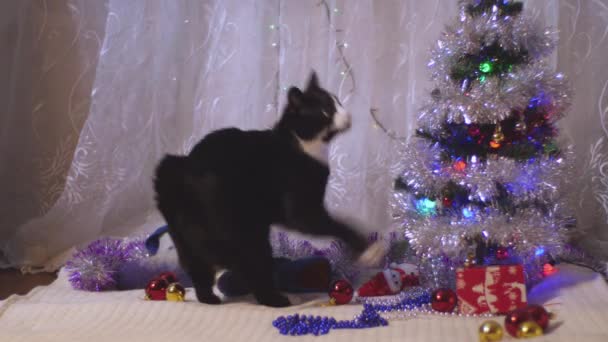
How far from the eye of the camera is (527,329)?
904 millimetres

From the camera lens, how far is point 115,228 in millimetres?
1780

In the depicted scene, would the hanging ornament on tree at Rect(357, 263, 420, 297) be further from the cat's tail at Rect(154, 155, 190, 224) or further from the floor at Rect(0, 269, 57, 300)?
the floor at Rect(0, 269, 57, 300)

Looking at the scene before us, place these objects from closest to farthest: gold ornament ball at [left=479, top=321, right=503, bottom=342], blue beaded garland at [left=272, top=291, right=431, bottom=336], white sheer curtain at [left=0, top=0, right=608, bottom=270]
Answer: gold ornament ball at [left=479, top=321, right=503, bottom=342] < blue beaded garland at [left=272, top=291, right=431, bottom=336] < white sheer curtain at [left=0, top=0, right=608, bottom=270]

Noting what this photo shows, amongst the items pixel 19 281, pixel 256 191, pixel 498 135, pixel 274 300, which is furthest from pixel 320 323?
pixel 19 281

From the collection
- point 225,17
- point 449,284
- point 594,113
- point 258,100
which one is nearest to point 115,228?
point 258,100

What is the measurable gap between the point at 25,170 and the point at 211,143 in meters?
0.96

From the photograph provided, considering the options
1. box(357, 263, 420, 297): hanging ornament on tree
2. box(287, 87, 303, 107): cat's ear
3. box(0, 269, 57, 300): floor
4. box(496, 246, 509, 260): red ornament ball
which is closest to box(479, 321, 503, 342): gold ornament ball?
box(496, 246, 509, 260): red ornament ball

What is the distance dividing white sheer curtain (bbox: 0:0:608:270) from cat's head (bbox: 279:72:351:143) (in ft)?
1.78

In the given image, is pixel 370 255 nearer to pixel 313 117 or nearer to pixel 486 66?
pixel 313 117

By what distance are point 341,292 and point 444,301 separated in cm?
19

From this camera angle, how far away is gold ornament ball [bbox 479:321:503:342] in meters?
0.88

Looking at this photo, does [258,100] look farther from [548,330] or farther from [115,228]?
[548,330]

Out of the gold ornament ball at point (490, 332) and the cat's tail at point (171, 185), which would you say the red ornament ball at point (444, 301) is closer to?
the gold ornament ball at point (490, 332)

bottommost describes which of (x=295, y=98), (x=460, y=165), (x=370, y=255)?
(x=370, y=255)
